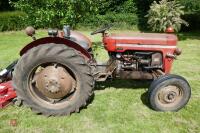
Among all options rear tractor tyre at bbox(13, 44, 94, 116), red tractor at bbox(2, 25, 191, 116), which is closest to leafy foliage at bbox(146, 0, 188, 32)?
red tractor at bbox(2, 25, 191, 116)

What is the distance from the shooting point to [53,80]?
5.01 meters

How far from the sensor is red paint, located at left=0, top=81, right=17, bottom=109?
17.7 feet

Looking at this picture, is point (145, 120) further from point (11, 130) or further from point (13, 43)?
point (13, 43)

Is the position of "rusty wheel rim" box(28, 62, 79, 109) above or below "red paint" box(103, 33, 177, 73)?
below

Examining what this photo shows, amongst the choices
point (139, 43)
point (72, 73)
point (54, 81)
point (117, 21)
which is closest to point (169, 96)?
point (139, 43)

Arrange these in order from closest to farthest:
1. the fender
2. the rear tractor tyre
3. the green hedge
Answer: the rear tractor tyre, the fender, the green hedge

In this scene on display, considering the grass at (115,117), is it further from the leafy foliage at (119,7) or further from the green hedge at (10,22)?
the leafy foliage at (119,7)

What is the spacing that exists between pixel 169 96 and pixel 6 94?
9.13 feet

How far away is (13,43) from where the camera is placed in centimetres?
1284

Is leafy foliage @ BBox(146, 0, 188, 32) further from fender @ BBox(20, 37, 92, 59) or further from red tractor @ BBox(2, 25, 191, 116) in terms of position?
fender @ BBox(20, 37, 92, 59)

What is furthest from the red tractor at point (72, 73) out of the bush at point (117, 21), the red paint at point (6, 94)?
the bush at point (117, 21)

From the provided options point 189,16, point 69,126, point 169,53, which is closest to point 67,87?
point 69,126

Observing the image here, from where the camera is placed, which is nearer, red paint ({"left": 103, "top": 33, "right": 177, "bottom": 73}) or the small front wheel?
the small front wheel

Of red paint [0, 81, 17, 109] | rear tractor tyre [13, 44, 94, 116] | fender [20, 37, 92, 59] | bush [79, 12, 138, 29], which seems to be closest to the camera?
rear tractor tyre [13, 44, 94, 116]
